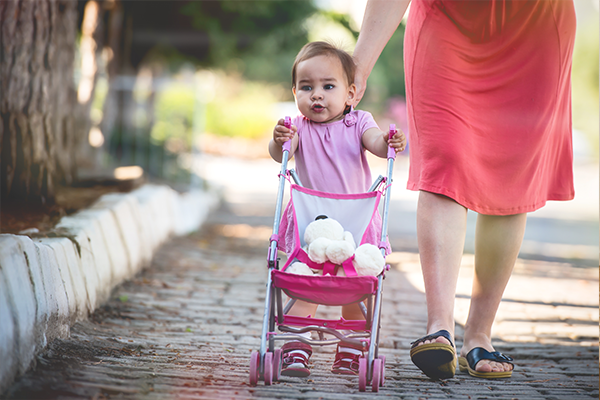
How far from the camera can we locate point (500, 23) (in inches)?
112

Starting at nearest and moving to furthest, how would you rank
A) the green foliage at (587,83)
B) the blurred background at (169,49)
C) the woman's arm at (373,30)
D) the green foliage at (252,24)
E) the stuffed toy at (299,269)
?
the stuffed toy at (299,269)
the woman's arm at (373,30)
the blurred background at (169,49)
the green foliage at (252,24)
the green foliage at (587,83)

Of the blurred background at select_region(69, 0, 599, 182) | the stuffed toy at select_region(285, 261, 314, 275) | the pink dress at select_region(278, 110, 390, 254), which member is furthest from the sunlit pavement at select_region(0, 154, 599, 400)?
the blurred background at select_region(69, 0, 599, 182)

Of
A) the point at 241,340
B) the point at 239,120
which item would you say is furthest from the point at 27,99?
the point at 239,120

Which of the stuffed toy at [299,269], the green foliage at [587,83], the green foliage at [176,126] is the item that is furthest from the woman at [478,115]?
the green foliage at [587,83]

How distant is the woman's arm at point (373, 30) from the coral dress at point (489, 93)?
166 mm

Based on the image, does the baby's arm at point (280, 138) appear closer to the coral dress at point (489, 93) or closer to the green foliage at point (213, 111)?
the coral dress at point (489, 93)

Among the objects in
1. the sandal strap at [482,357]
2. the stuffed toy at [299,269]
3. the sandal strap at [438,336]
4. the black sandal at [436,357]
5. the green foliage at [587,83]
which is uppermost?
the green foliage at [587,83]

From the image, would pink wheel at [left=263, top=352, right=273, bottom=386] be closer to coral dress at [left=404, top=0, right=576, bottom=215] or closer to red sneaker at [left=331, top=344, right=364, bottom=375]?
red sneaker at [left=331, top=344, right=364, bottom=375]

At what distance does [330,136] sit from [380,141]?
255 millimetres

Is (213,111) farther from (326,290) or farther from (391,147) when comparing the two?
(326,290)

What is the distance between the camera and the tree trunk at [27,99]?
14.1ft

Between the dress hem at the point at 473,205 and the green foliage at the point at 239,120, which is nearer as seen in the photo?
the dress hem at the point at 473,205

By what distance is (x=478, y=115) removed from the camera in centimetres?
289

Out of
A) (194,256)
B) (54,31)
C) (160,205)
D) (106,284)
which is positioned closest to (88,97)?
(160,205)
